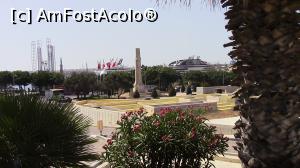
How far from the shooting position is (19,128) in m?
4.58

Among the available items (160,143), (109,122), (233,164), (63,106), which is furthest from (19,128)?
(109,122)

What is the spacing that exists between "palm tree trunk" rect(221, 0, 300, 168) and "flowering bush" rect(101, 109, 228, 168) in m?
2.02

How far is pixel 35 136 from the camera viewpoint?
15.2 ft

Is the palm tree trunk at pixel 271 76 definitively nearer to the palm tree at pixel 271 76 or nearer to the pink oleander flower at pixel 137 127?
the palm tree at pixel 271 76

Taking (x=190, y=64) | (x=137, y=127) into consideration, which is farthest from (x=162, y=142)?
(x=190, y=64)

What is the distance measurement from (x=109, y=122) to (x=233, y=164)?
768 inches

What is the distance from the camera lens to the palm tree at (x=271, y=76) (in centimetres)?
425

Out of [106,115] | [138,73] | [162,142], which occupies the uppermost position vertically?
[138,73]

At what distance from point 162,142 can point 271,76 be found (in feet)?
7.89

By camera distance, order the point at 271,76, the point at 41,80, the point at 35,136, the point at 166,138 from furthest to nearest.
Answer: the point at 41,80 < the point at 166,138 < the point at 35,136 < the point at 271,76

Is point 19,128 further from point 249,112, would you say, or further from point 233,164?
point 233,164

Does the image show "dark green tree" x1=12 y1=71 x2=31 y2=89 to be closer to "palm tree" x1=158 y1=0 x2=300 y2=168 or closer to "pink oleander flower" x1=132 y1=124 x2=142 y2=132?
"pink oleander flower" x1=132 y1=124 x2=142 y2=132

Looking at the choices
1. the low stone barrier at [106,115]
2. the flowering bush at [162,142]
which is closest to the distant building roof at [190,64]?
the low stone barrier at [106,115]

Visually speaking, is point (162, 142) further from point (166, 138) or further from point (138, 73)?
point (138, 73)
